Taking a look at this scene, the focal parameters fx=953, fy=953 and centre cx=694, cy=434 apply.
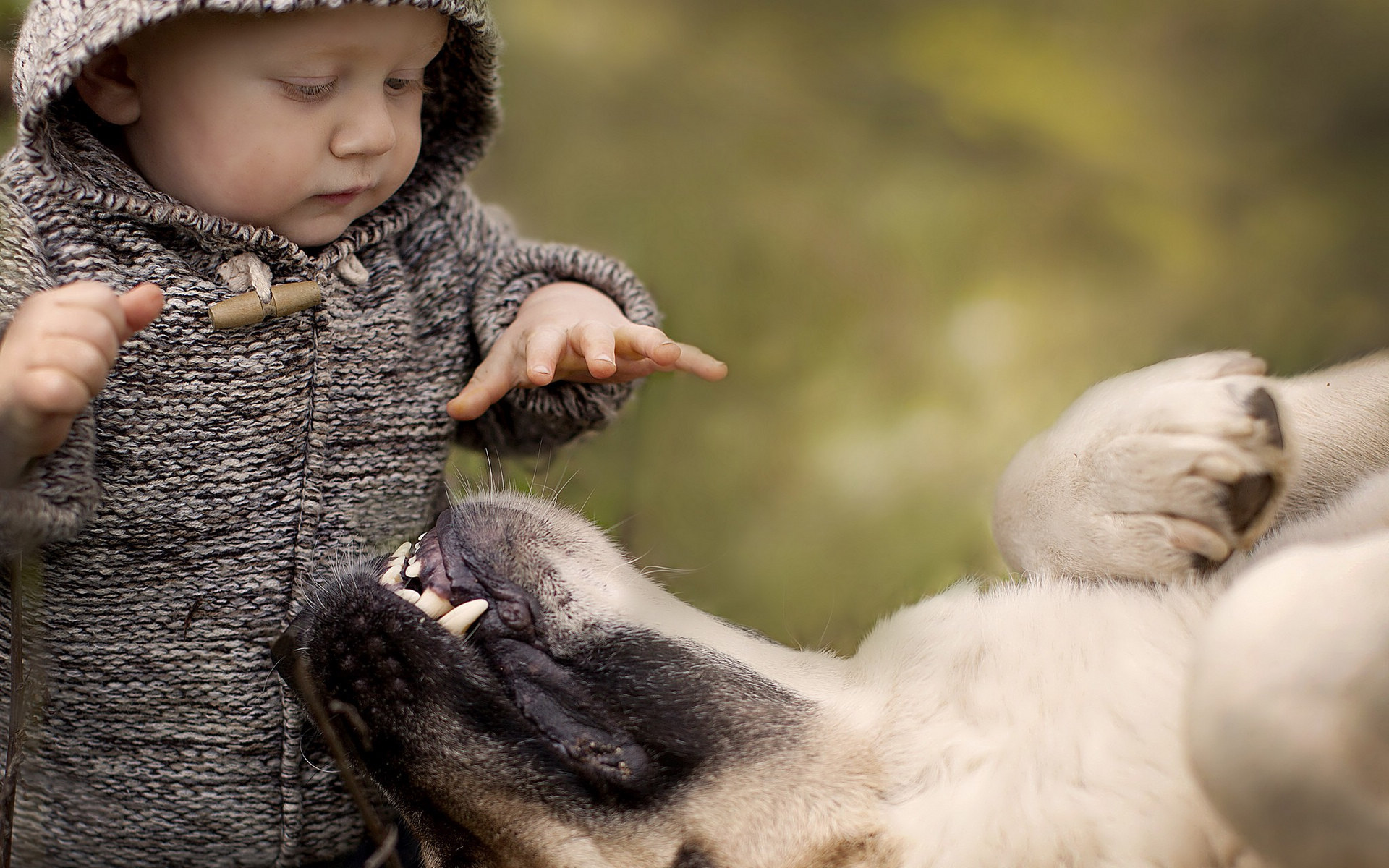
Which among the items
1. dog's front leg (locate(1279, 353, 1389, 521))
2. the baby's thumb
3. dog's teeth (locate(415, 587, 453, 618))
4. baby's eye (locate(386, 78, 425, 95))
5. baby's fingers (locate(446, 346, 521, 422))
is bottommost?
dog's teeth (locate(415, 587, 453, 618))

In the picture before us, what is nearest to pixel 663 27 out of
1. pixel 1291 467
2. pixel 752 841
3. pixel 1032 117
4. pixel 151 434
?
pixel 1032 117

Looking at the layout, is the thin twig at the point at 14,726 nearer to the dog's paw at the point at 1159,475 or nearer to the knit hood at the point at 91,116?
the knit hood at the point at 91,116

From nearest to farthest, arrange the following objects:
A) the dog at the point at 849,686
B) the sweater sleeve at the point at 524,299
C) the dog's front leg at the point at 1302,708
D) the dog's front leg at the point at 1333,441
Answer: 1. the dog's front leg at the point at 1302,708
2. the dog at the point at 849,686
3. the dog's front leg at the point at 1333,441
4. the sweater sleeve at the point at 524,299

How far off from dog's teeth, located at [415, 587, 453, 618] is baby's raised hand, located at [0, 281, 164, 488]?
0.95 feet

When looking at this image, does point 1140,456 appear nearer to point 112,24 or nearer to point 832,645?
point 832,645

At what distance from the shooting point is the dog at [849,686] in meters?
0.70

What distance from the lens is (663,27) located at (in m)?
1.40

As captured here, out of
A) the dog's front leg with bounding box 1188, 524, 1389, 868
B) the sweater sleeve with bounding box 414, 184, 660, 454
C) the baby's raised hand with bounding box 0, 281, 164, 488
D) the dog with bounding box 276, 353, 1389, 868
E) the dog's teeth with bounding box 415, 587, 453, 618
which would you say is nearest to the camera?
the dog's front leg with bounding box 1188, 524, 1389, 868

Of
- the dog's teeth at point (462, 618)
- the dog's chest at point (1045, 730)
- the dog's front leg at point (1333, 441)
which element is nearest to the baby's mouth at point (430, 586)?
the dog's teeth at point (462, 618)

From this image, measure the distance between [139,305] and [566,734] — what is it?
0.44 m

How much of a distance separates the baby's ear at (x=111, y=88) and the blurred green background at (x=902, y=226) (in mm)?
505

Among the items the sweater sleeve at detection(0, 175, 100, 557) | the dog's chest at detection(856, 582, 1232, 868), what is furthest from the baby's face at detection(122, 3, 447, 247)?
the dog's chest at detection(856, 582, 1232, 868)

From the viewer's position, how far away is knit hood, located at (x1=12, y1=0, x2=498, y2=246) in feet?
2.36

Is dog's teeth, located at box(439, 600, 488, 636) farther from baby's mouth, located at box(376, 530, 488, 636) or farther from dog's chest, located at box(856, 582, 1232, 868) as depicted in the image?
dog's chest, located at box(856, 582, 1232, 868)
